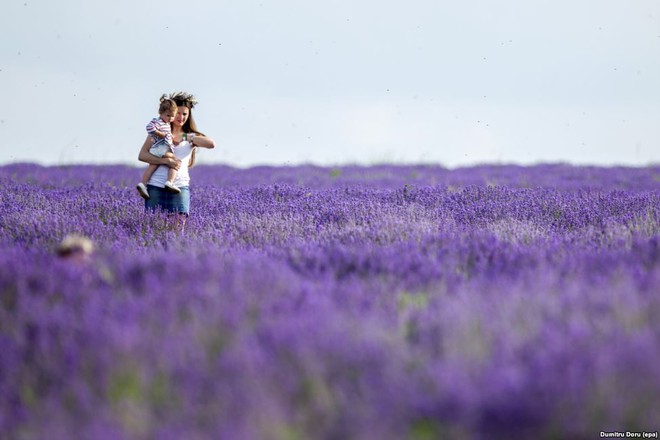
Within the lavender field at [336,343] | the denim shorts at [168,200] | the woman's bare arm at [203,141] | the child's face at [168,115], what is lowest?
the lavender field at [336,343]

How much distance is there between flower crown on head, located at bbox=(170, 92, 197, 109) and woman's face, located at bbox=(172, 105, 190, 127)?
1.5 inches

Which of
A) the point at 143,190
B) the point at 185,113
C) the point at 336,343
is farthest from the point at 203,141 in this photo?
the point at 336,343

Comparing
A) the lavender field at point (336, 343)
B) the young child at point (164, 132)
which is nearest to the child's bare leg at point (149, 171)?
the young child at point (164, 132)

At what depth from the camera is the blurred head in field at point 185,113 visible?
6.34 meters

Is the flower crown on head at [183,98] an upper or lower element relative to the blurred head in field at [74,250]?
upper

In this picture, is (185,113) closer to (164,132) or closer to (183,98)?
(183,98)

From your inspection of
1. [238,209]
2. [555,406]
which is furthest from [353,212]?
[555,406]

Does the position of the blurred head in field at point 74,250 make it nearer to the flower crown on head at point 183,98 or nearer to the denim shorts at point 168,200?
the denim shorts at point 168,200

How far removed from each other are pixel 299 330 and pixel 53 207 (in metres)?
5.52

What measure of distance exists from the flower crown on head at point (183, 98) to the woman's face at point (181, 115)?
0.04m

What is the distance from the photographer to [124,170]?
15000 mm

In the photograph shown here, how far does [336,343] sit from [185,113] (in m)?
4.48

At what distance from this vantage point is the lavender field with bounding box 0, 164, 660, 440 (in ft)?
6.60

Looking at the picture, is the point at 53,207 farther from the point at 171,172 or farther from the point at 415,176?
the point at 415,176
